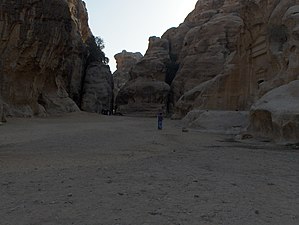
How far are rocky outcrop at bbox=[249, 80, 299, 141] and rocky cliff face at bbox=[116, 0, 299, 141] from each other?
3150 millimetres

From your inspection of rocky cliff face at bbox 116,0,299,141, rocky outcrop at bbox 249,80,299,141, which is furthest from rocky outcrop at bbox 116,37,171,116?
rocky outcrop at bbox 249,80,299,141

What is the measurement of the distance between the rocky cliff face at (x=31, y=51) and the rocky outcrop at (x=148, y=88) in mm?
16812

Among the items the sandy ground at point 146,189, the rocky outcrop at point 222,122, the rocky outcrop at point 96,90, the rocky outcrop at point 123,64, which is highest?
the rocky outcrop at point 123,64

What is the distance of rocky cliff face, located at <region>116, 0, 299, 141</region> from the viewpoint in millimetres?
19266

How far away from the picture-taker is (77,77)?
4850 cm

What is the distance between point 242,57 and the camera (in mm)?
27172

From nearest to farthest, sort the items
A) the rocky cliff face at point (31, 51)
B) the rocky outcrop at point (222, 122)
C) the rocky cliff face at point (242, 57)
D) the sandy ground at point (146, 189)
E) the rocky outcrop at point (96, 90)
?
the sandy ground at point (146, 189) < the rocky cliff face at point (242, 57) < the rocky outcrop at point (222, 122) < the rocky cliff face at point (31, 51) < the rocky outcrop at point (96, 90)

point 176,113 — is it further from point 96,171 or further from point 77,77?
point 96,171

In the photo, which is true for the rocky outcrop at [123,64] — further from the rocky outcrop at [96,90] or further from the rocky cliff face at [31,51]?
the rocky cliff face at [31,51]

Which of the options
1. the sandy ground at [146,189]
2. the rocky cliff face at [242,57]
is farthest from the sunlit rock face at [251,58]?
the sandy ground at [146,189]

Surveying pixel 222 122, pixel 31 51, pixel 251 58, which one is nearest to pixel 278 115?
pixel 222 122

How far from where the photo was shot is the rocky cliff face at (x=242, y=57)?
19.3 metres

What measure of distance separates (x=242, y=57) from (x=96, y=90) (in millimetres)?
26950

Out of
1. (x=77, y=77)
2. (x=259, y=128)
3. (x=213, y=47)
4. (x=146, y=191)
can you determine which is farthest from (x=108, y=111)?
(x=146, y=191)
